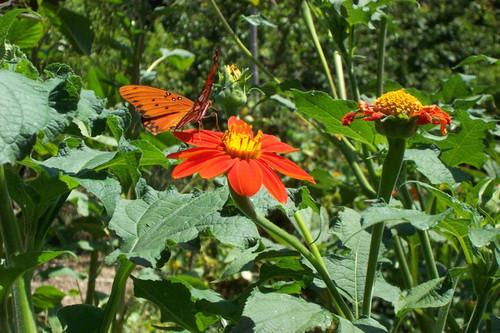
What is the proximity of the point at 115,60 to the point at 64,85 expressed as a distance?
8.73 ft

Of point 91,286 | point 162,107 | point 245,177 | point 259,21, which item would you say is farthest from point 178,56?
point 245,177

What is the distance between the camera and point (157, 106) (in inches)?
38.4

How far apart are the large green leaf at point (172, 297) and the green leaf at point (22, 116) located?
270 mm

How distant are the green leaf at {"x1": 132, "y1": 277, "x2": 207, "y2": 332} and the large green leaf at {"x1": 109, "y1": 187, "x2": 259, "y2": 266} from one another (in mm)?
105

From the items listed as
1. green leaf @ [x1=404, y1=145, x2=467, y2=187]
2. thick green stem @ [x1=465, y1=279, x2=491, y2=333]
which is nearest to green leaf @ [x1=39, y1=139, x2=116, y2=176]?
green leaf @ [x1=404, y1=145, x2=467, y2=187]

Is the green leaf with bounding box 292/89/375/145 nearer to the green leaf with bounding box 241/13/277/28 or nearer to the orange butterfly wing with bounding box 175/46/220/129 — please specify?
the orange butterfly wing with bounding box 175/46/220/129

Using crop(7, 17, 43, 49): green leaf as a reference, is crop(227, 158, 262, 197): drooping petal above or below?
below

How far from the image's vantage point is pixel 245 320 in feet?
2.43

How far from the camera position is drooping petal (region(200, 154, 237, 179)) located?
70 cm

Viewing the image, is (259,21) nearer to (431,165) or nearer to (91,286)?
(431,165)

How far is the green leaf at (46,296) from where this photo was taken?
1504 millimetres

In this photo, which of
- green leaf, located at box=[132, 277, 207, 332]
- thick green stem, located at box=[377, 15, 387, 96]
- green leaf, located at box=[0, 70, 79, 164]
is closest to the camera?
Answer: green leaf, located at box=[0, 70, 79, 164]

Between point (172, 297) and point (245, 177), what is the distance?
0.82 ft

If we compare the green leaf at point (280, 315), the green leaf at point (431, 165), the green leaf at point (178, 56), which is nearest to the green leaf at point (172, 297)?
the green leaf at point (280, 315)
